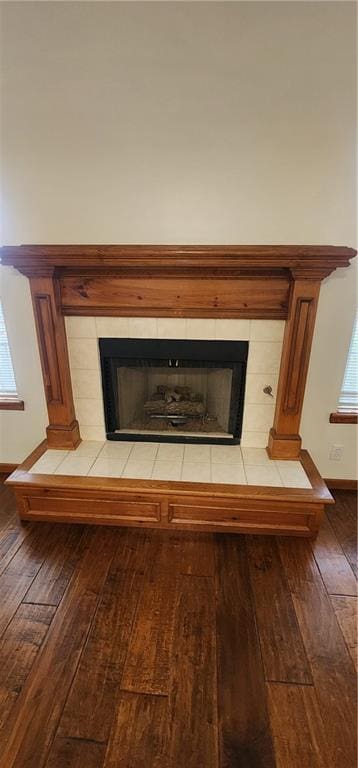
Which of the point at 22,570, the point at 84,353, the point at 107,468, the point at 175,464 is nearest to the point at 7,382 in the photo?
the point at 84,353

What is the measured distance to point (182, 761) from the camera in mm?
998

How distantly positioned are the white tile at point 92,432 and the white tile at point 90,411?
22 mm

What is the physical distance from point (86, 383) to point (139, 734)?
1.61 metres

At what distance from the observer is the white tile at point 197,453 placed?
200cm

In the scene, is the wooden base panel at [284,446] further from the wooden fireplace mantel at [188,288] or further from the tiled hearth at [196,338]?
the tiled hearth at [196,338]

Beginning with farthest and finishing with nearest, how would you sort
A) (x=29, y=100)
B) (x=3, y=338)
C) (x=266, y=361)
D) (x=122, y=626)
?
(x=3, y=338)
(x=266, y=361)
(x=29, y=100)
(x=122, y=626)

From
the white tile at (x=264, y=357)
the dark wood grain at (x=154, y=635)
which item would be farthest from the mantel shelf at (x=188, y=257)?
the dark wood grain at (x=154, y=635)

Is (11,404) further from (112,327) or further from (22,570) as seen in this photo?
(22,570)

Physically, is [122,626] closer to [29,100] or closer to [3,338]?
[3,338]

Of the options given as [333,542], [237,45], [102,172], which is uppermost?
[237,45]

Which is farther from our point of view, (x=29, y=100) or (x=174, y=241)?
(x=174, y=241)

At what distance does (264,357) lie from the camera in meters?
1.93

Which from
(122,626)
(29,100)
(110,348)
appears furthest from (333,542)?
(29,100)

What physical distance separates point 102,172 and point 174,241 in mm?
504
